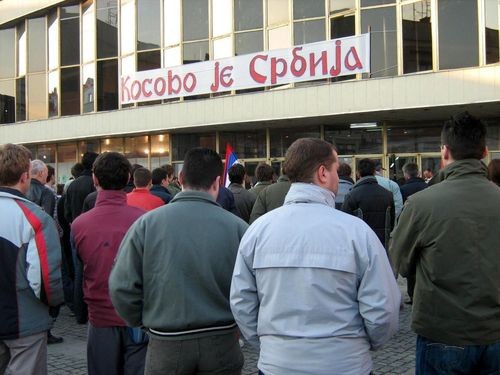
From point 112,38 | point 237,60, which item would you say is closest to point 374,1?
point 237,60

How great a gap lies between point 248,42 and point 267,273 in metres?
17.4

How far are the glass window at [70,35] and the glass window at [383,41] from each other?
40.5 feet

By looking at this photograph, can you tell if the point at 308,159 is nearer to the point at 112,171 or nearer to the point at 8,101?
the point at 112,171

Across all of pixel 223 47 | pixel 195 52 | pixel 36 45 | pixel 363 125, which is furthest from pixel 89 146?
pixel 363 125

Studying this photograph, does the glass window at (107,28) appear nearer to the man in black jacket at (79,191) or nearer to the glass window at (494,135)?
the glass window at (494,135)

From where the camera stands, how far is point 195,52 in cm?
1992

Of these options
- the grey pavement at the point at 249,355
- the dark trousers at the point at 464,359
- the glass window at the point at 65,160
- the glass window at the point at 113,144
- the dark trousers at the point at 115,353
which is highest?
the glass window at the point at 113,144

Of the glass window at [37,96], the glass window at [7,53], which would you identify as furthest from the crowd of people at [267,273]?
the glass window at [7,53]

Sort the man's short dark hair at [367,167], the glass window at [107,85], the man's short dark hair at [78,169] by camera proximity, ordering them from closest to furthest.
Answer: the man's short dark hair at [367,167] → the man's short dark hair at [78,169] → the glass window at [107,85]

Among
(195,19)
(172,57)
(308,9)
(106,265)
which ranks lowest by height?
(106,265)

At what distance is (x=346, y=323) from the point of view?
2.30 metres

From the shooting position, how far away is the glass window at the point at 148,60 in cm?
2080

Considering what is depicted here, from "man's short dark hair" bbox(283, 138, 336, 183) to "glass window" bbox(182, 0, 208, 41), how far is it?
18.1 metres

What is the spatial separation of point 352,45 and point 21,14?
15424 mm
